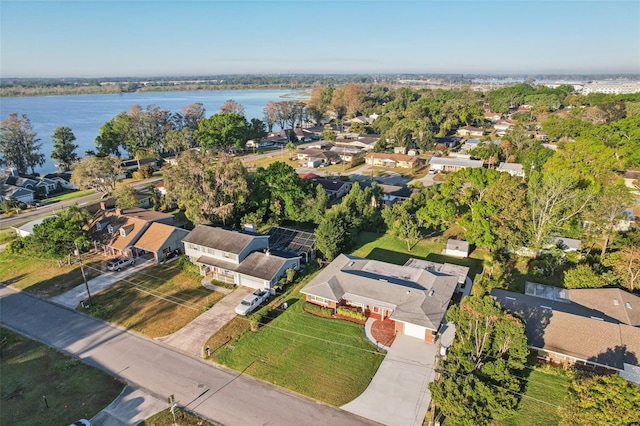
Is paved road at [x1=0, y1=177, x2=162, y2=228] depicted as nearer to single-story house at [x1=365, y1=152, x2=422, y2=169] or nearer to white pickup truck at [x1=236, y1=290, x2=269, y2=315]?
white pickup truck at [x1=236, y1=290, x2=269, y2=315]

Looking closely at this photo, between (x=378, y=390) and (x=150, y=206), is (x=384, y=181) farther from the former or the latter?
(x=378, y=390)

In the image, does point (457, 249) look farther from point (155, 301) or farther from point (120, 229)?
point (120, 229)

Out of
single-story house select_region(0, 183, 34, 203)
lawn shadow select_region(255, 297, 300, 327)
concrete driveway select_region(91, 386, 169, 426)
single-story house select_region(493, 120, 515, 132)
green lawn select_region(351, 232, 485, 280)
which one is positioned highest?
single-story house select_region(493, 120, 515, 132)

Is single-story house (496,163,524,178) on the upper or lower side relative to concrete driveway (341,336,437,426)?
upper

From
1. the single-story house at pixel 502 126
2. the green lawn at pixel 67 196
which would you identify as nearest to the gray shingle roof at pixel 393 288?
the green lawn at pixel 67 196

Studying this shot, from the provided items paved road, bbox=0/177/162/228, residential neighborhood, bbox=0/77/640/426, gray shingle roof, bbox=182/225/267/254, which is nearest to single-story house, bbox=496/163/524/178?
residential neighborhood, bbox=0/77/640/426

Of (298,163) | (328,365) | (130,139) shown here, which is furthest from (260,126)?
(328,365)
